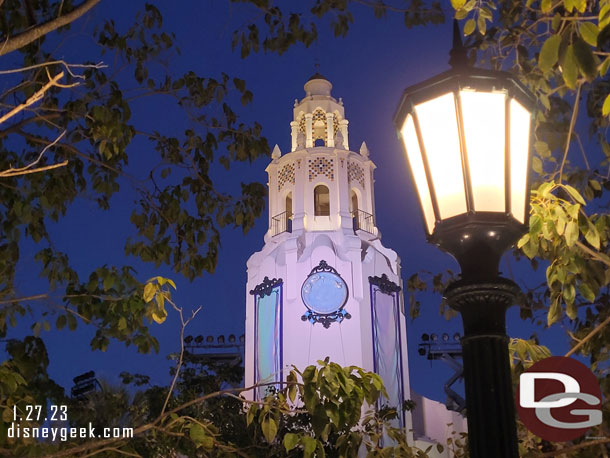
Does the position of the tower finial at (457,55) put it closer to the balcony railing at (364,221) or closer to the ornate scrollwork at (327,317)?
the ornate scrollwork at (327,317)

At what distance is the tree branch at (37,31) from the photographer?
11.0 feet

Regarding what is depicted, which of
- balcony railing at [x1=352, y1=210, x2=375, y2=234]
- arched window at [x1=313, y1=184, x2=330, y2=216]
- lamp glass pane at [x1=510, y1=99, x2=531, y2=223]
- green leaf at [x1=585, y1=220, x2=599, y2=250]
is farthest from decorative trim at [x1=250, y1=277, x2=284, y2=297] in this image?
lamp glass pane at [x1=510, y1=99, x2=531, y2=223]

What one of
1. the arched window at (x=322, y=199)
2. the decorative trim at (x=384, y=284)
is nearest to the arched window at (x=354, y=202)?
the arched window at (x=322, y=199)

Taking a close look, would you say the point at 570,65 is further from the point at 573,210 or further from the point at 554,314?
the point at 554,314

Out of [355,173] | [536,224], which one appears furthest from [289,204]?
[536,224]

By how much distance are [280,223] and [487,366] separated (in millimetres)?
20247

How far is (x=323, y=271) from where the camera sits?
2045cm

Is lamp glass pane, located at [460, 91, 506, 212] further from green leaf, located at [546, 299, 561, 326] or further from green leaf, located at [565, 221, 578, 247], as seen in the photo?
green leaf, located at [546, 299, 561, 326]

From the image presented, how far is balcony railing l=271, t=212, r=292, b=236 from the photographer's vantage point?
72.4 ft

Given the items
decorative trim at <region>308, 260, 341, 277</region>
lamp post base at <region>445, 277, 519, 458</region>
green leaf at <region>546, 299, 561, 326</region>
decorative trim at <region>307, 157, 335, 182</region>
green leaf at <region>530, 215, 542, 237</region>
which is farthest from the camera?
decorative trim at <region>307, 157, 335, 182</region>

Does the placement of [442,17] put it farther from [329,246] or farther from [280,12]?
[329,246]

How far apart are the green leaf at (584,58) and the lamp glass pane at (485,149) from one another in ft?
0.90

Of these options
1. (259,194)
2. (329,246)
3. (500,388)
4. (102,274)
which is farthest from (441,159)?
(329,246)

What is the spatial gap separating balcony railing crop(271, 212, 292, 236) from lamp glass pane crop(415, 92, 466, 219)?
19730 millimetres
